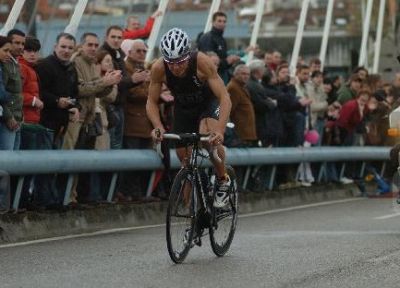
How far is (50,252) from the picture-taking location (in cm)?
1220

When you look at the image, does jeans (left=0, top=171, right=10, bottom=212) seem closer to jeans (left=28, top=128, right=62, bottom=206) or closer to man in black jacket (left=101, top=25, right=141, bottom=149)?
jeans (left=28, top=128, right=62, bottom=206)

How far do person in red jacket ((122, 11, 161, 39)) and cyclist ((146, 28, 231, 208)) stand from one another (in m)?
7.08

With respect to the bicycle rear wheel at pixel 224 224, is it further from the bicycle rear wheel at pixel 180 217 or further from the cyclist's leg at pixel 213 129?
the bicycle rear wheel at pixel 180 217

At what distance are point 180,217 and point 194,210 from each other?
0.27 metres

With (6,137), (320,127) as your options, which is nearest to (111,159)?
(6,137)

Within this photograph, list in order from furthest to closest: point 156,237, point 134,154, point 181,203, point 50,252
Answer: point 134,154 < point 156,237 < point 50,252 < point 181,203

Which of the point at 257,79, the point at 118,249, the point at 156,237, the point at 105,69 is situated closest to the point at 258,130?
the point at 257,79

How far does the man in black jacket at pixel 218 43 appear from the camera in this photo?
19.6 meters

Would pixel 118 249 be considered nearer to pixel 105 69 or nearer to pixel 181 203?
pixel 181 203

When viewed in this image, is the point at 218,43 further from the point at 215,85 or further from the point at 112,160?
the point at 215,85

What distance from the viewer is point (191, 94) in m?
12.0

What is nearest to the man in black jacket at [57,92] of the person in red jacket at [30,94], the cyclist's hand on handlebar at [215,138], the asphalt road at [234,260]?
the person in red jacket at [30,94]

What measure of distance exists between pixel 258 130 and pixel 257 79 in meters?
0.82

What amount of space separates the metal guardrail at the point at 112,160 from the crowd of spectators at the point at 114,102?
239 mm
